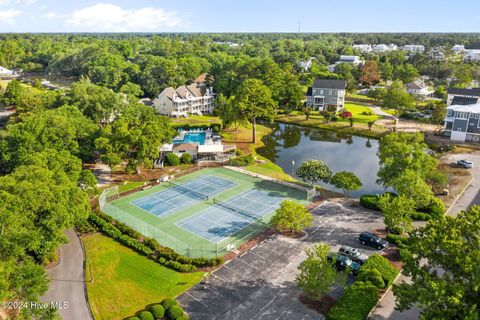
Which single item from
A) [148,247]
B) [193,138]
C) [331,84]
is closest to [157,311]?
[148,247]

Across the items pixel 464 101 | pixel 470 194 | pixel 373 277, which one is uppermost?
pixel 464 101

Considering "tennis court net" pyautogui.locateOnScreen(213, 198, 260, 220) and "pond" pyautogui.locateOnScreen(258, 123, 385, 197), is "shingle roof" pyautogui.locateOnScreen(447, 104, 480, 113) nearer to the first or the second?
"pond" pyautogui.locateOnScreen(258, 123, 385, 197)

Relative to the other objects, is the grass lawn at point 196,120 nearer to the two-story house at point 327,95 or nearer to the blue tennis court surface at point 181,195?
the two-story house at point 327,95

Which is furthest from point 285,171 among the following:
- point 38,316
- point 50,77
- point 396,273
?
point 50,77

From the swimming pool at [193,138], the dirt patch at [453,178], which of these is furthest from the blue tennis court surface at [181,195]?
the dirt patch at [453,178]

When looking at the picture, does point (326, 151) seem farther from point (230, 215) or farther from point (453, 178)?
point (230, 215)

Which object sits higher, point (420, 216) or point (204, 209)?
point (420, 216)

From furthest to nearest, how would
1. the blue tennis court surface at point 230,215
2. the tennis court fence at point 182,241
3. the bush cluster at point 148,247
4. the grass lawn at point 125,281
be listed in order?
the blue tennis court surface at point 230,215, the tennis court fence at point 182,241, the bush cluster at point 148,247, the grass lawn at point 125,281
